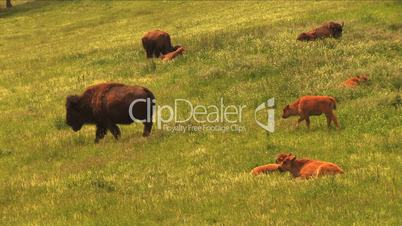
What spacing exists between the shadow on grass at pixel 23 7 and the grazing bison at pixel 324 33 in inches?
1829

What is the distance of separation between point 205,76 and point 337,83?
5.81 metres

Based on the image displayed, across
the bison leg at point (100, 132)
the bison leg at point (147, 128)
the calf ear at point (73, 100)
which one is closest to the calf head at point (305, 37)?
the bison leg at point (147, 128)

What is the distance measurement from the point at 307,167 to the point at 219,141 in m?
4.39

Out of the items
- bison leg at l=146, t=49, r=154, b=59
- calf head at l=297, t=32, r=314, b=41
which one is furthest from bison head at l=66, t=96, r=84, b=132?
calf head at l=297, t=32, r=314, b=41

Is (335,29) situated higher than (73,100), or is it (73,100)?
(73,100)

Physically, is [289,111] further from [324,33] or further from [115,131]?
[324,33]

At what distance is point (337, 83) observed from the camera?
19.9 metres

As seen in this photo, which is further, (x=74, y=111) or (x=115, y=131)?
(x=74, y=111)

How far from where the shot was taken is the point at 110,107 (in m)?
17.2

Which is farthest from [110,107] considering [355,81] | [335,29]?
[335,29]

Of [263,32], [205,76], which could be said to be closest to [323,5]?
[263,32]

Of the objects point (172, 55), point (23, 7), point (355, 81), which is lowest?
point (23, 7)

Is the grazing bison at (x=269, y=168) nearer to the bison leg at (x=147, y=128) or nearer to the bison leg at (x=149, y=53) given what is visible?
the bison leg at (x=147, y=128)

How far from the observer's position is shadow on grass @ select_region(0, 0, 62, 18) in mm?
67775
